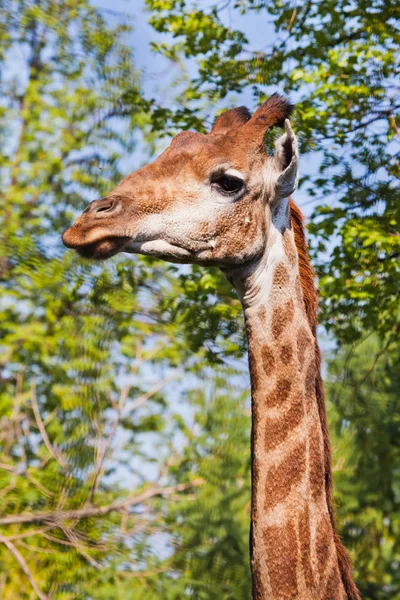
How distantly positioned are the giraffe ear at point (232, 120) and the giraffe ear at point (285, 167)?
0.43m

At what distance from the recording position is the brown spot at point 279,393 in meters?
3.79

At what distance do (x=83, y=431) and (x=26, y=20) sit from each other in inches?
214

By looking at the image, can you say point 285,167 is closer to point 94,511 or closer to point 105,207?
point 105,207

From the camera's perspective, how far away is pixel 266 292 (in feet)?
13.2

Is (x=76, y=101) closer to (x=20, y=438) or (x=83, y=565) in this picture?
(x=20, y=438)

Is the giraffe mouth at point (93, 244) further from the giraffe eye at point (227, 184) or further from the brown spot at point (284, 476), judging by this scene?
the brown spot at point (284, 476)

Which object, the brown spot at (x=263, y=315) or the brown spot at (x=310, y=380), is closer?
the brown spot at (x=310, y=380)

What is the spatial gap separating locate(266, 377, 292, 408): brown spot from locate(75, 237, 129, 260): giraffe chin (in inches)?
37.1

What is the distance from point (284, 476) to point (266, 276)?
0.96 metres

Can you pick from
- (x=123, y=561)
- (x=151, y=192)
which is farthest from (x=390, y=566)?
(x=151, y=192)

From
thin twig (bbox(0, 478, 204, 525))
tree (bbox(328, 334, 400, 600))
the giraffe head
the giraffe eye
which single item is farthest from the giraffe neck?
tree (bbox(328, 334, 400, 600))

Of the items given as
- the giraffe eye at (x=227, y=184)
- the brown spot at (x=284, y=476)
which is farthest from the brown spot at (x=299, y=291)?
the brown spot at (x=284, y=476)

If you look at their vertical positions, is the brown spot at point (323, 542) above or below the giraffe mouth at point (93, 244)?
below

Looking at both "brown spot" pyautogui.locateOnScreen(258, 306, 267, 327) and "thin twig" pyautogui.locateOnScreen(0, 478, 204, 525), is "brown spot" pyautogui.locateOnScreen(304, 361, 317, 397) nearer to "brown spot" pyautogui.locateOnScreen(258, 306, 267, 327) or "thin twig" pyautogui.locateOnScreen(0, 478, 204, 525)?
"brown spot" pyautogui.locateOnScreen(258, 306, 267, 327)
